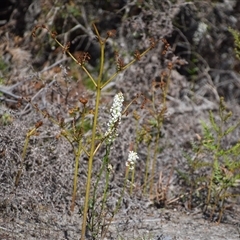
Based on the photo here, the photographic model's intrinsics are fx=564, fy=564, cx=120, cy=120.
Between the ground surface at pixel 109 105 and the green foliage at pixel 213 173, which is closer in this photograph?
the ground surface at pixel 109 105

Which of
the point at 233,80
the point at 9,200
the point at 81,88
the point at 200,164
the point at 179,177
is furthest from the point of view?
the point at 233,80

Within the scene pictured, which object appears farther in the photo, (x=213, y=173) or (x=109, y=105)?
(x=109, y=105)

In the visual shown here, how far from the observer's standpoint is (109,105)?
5309mm

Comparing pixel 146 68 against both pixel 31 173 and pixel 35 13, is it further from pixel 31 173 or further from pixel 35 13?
pixel 31 173

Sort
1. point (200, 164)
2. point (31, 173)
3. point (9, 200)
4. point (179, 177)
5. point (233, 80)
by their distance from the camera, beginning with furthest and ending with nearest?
point (233, 80)
point (179, 177)
point (200, 164)
point (31, 173)
point (9, 200)

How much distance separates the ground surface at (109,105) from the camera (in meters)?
3.75

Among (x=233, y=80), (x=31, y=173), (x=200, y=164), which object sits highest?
(x=31, y=173)

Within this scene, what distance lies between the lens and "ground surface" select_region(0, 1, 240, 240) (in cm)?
375

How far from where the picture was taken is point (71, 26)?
21.1ft

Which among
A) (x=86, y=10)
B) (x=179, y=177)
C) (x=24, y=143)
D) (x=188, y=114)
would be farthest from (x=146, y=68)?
(x=24, y=143)

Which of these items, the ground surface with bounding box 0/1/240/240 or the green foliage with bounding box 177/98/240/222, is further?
the green foliage with bounding box 177/98/240/222

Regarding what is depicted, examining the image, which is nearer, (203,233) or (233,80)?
(203,233)

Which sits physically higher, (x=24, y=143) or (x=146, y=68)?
(x=24, y=143)

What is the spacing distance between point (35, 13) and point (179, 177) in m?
2.75
